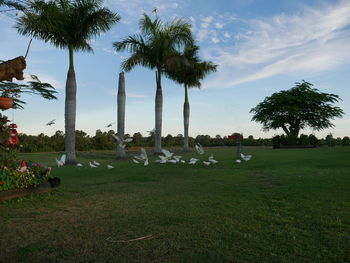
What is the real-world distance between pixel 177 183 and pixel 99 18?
14.6m

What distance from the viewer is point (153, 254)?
340cm

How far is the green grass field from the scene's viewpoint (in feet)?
11.3

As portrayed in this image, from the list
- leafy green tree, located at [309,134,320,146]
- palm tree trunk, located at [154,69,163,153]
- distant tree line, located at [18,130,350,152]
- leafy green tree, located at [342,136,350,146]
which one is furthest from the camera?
leafy green tree, located at [342,136,350,146]

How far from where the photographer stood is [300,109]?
1754 inches

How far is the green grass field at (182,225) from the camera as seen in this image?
344cm

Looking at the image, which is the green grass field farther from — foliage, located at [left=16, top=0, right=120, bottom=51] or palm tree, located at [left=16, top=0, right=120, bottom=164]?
foliage, located at [left=16, top=0, right=120, bottom=51]

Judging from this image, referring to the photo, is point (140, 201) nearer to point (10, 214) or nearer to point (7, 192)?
point (10, 214)

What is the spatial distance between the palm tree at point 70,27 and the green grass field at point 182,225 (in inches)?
455

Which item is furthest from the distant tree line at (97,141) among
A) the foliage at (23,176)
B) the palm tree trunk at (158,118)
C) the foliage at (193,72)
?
the foliage at (23,176)

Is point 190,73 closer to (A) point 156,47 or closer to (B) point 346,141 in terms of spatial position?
(A) point 156,47

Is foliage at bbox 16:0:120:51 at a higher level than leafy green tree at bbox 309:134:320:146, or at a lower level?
higher

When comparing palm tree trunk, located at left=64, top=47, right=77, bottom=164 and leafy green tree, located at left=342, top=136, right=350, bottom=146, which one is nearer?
palm tree trunk, located at left=64, top=47, right=77, bottom=164

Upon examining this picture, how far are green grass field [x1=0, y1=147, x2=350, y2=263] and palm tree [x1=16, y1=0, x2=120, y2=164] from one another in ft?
37.9

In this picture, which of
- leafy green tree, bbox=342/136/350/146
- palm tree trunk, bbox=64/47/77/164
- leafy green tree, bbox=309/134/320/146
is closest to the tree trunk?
palm tree trunk, bbox=64/47/77/164
